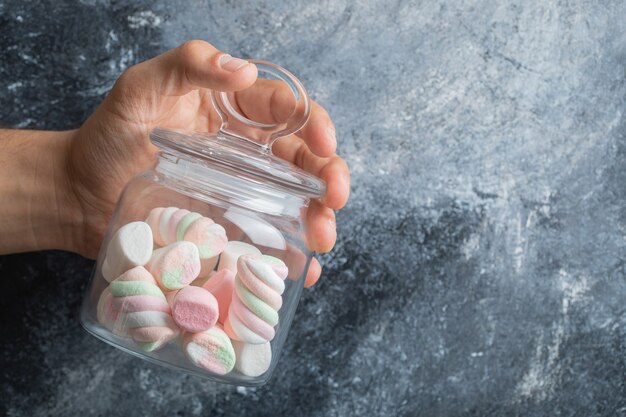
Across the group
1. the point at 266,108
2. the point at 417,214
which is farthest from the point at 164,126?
the point at 417,214

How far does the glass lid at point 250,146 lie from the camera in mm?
584

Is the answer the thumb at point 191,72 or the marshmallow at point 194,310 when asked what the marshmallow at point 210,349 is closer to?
the marshmallow at point 194,310

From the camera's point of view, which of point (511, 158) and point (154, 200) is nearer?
point (154, 200)

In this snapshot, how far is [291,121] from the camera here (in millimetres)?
650

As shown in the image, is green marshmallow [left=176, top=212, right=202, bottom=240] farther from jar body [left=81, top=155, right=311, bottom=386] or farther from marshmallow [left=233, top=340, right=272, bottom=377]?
marshmallow [left=233, top=340, right=272, bottom=377]

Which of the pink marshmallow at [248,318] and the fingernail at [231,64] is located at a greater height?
the fingernail at [231,64]

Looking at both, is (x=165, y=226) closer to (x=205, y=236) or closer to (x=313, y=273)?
(x=205, y=236)

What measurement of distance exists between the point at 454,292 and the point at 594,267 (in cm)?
20

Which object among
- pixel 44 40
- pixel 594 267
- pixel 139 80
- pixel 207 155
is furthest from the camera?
pixel 594 267

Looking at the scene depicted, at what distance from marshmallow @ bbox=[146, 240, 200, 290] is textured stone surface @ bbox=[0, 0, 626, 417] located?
322 mm

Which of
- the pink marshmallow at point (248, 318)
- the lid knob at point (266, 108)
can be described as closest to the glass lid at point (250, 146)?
the lid knob at point (266, 108)

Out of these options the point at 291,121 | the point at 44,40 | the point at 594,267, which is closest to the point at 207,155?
the point at 291,121

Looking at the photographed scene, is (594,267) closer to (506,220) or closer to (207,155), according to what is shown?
(506,220)

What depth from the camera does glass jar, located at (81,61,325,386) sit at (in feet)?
1.93
